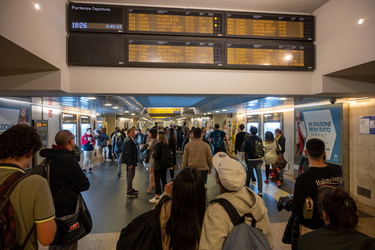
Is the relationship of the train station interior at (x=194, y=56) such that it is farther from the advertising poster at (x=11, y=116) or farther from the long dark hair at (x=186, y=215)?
the long dark hair at (x=186, y=215)

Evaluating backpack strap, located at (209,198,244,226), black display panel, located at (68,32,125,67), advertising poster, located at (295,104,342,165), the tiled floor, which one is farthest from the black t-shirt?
advertising poster, located at (295,104,342,165)

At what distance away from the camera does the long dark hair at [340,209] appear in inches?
49.3

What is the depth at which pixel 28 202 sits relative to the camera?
1.41 m

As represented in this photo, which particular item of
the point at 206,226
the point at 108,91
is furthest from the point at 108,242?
the point at 206,226

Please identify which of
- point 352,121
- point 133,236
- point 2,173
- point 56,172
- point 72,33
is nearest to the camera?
point 133,236

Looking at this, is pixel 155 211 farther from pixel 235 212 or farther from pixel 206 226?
pixel 235 212

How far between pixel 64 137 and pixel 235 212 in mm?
2071

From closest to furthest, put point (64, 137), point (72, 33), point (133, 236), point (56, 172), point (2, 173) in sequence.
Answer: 1. point (133, 236)
2. point (2, 173)
3. point (56, 172)
4. point (64, 137)
5. point (72, 33)

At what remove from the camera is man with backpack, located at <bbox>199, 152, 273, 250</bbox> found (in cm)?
127

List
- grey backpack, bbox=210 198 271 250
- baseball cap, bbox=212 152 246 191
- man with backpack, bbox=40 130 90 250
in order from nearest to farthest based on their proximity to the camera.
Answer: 1. grey backpack, bbox=210 198 271 250
2. baseball cap, bbox=212 152 246 191
3. man with backpack, bbox=40 130 90 250

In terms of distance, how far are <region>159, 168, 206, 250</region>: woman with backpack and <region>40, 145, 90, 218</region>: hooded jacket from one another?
1335 millimetres

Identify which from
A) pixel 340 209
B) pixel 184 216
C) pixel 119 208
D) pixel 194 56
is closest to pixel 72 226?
pixel 184 216

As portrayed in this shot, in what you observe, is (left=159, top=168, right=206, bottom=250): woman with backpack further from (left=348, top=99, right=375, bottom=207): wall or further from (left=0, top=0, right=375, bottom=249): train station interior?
(left=348, top=99, right=375, bottom=207): wall

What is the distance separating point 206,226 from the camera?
53.6 inches
